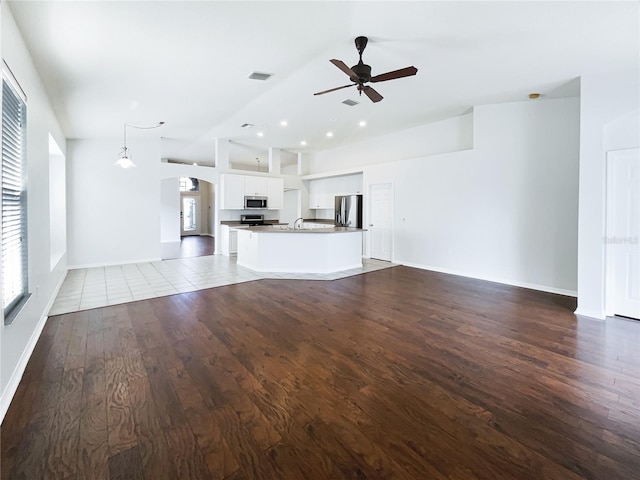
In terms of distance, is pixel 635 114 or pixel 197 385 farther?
pixel 635 114

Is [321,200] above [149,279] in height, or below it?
above

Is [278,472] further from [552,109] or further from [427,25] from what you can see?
[552,109]

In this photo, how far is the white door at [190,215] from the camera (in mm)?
13656

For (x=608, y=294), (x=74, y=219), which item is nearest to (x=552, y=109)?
(x=608, y=294)

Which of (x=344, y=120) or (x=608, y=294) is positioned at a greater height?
A: (x=344, y=120)

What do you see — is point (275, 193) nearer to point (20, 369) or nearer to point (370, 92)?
point (370, 92)

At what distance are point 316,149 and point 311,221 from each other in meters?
2.22

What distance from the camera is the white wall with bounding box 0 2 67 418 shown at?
213 cm

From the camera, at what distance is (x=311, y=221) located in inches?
381

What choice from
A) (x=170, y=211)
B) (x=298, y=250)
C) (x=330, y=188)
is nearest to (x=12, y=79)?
(x=298, y=250)

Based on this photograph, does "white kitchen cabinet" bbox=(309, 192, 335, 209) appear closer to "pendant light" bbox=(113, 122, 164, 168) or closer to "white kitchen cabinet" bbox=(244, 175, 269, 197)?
"white kitchen cabinet" bbox=(244, 175, 269, 197)

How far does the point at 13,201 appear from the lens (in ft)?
7.98

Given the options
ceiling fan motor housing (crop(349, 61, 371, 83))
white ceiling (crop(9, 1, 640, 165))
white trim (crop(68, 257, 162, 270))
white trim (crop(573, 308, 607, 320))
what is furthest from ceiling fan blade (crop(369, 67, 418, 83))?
white trim (crop(68, 257, 162, 270))

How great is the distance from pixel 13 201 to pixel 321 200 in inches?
308
